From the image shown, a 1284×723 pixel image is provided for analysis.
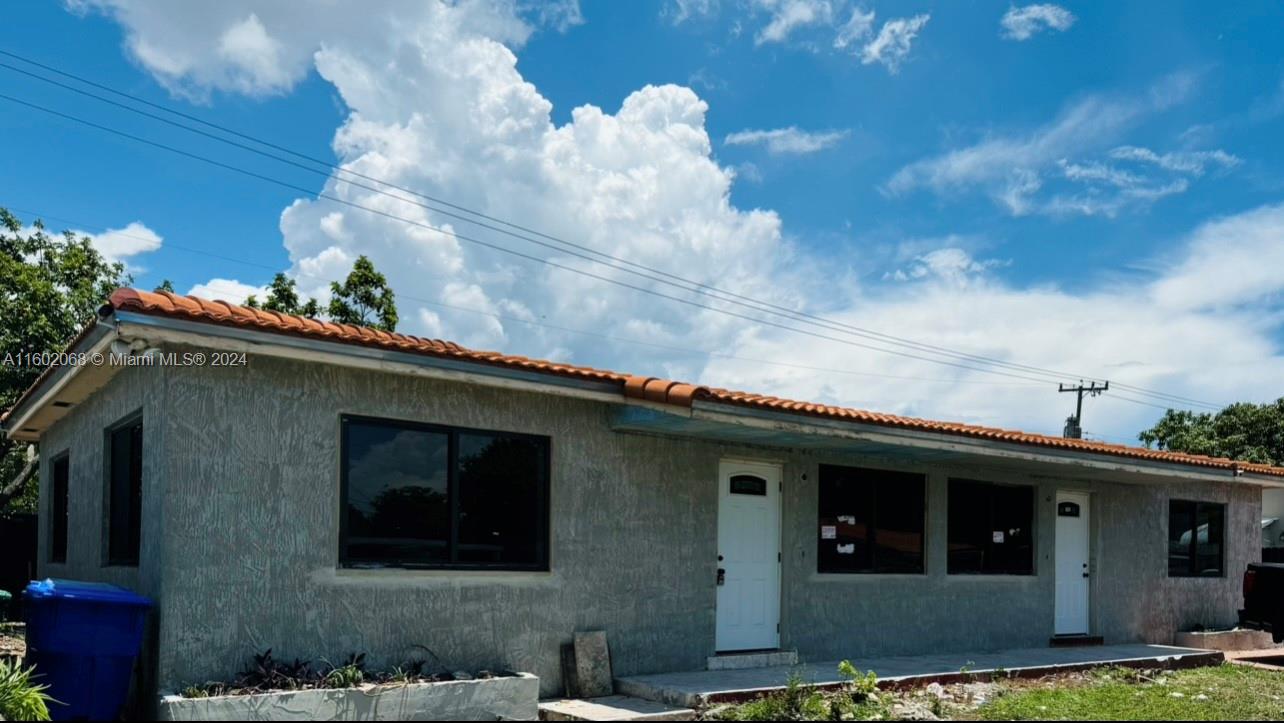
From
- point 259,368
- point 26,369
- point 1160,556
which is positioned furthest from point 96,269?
point 1160,556

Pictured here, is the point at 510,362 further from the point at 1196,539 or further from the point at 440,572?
the point at 1196,539

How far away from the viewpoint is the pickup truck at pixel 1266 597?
16.3 m

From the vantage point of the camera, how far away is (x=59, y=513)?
529 inches

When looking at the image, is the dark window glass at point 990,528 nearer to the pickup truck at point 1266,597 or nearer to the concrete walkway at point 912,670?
the concrete walkway at point 912,670

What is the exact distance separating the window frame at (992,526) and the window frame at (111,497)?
9433mm

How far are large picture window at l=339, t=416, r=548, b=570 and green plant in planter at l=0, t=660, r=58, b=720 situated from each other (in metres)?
2.23

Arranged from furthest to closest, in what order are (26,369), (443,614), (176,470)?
(26,369) < (443,614) < (176,470)

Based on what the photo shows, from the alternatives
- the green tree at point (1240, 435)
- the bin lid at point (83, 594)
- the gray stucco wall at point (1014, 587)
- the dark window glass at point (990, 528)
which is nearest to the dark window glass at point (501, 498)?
the bin lid at point (83, 594)

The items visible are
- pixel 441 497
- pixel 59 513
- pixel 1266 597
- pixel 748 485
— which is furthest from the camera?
pixel 1266 597

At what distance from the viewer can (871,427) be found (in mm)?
10930

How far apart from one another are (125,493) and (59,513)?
4619mm

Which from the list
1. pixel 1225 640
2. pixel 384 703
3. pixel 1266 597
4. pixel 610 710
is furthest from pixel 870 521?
pixel 1225 640

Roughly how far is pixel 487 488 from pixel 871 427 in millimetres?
3923

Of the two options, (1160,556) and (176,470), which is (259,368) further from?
(1160,556)
